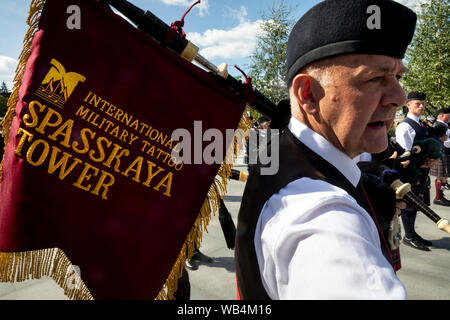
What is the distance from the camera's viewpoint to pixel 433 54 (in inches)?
472

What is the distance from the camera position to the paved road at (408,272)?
2.64 meters

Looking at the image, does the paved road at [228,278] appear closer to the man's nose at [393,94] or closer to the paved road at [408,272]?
the paved road at [408,272]

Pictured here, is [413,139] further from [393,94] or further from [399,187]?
[393,94]

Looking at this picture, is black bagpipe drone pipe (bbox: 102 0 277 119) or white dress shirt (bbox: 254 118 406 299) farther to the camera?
black bagpipe drone pipe (bbox: 102 0 277 119)

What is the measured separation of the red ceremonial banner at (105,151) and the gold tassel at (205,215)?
0.15ft

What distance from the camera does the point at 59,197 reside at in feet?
3.24

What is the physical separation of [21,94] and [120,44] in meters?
0.40

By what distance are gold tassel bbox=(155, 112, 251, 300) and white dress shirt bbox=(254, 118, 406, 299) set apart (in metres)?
0.47

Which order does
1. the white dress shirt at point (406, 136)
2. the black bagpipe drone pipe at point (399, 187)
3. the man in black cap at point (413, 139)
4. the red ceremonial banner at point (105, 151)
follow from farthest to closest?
the white dress shirt at point (406, 136) → the man in black cap at point (413, 139) → the black bagpipe drone pipe at point (399, 187) → the red ceremonial banner at point (105, 151)

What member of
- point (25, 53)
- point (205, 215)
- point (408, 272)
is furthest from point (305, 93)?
point (408, 272)

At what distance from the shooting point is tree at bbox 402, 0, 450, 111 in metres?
11.7

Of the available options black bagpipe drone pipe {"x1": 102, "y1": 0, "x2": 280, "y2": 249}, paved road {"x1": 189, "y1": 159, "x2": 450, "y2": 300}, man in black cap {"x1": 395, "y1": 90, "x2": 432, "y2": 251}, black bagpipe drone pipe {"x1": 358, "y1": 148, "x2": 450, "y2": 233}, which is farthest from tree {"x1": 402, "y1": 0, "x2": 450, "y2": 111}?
black bagpipe drone pipe {"x1": 102, "y1": 0, "x2": 280, "y2": 249}

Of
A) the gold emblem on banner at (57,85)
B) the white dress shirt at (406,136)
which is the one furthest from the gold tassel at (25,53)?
the white dress shirt at (406,136)

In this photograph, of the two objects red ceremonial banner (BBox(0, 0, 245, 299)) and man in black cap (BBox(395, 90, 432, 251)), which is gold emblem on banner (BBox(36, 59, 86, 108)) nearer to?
red ceremonial banner (BBox(0, 0, 245, 299))
